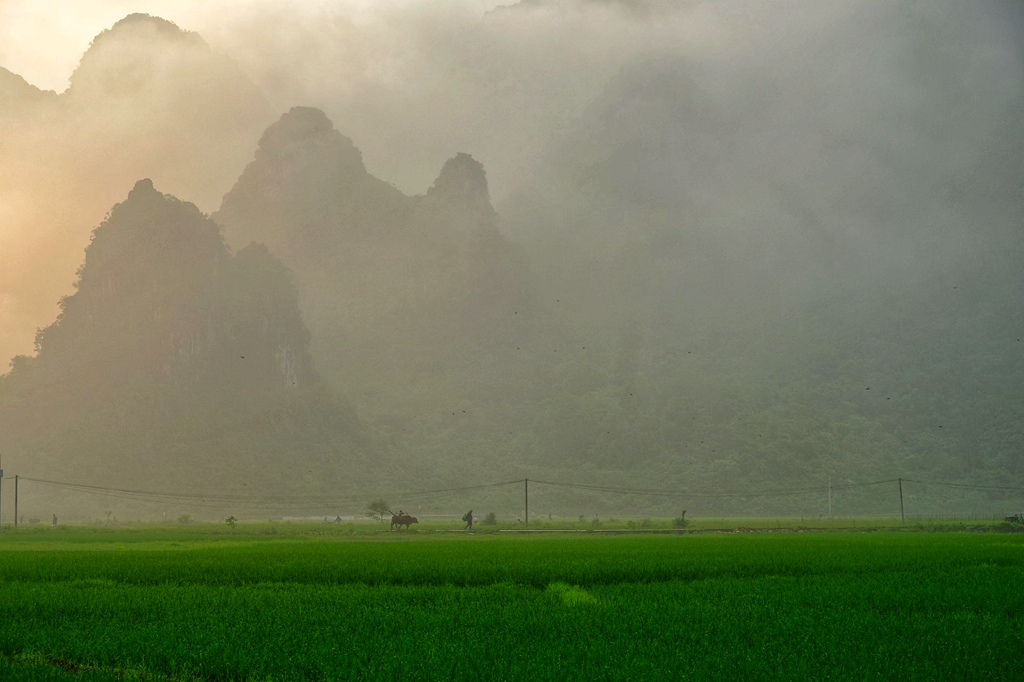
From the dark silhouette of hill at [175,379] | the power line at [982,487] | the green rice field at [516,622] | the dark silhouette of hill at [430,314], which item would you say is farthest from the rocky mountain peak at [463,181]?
the green rice field at [516,622]

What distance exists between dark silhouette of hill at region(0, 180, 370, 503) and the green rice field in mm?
112384

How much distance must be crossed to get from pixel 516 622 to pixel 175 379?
475ft

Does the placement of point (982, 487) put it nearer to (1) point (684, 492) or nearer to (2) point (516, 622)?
(1) point (684, 492)

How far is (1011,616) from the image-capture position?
13.1 meters

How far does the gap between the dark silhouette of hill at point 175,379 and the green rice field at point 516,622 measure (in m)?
112

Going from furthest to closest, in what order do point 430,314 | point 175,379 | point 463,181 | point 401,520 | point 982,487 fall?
point 463,181, point 430,314, point 175,379, point 982,487, point 401,520

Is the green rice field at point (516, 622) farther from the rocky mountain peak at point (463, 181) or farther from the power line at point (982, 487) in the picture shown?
the rocky mountain peak at point (463, 181)

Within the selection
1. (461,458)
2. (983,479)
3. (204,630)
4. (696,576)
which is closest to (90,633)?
(204,630)

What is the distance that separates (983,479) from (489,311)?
9828cm

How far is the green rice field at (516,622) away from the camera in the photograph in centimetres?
937

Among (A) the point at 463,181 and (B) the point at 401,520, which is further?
(A) the point at 463,181

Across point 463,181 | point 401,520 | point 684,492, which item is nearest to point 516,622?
point 401,520

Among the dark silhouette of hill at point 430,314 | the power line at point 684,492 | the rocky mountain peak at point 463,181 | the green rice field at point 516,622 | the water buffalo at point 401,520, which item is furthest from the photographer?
the rocky mountain peak at point 463,181

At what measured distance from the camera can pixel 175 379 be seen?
14538 centimetres
